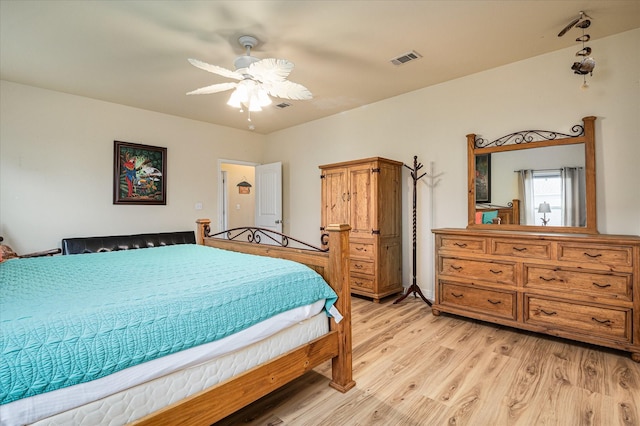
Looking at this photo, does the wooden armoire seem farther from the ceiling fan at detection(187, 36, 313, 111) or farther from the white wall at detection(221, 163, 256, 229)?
the white wall at detection(221, 163, 256, 229)

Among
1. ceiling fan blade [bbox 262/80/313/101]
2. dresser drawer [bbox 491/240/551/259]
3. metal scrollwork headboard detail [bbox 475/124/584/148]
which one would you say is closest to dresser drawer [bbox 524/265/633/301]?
dresser drawer [bbox 491/240/551/259]

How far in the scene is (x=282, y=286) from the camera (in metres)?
1.74

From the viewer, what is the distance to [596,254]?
251 centimetres

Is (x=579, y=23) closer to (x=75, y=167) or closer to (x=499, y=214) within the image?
(x=499, y=214)

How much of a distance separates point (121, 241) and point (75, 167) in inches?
42.3

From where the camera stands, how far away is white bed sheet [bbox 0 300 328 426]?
3.35 ft

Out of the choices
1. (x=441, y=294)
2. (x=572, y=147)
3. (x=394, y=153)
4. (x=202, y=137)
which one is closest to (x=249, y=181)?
(x=202, y=137)

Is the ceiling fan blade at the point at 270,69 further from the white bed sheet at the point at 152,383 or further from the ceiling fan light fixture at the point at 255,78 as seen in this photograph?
the white bed sheet at the point at 152,383

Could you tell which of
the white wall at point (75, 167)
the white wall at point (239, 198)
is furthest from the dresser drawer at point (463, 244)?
the white wall at point (239, 198)

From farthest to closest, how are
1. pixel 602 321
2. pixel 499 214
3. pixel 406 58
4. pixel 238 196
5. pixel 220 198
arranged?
pixel 238 196, pixel 220 198, pixel 499 214, pixel 406 58, pixel 602 321

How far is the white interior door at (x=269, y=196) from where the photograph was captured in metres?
5.55

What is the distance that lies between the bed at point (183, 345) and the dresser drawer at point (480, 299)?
168cm

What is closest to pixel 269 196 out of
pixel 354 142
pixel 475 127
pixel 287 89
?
pixel 354 142

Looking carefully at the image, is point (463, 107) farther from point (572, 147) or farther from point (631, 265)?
point (631, 265)
